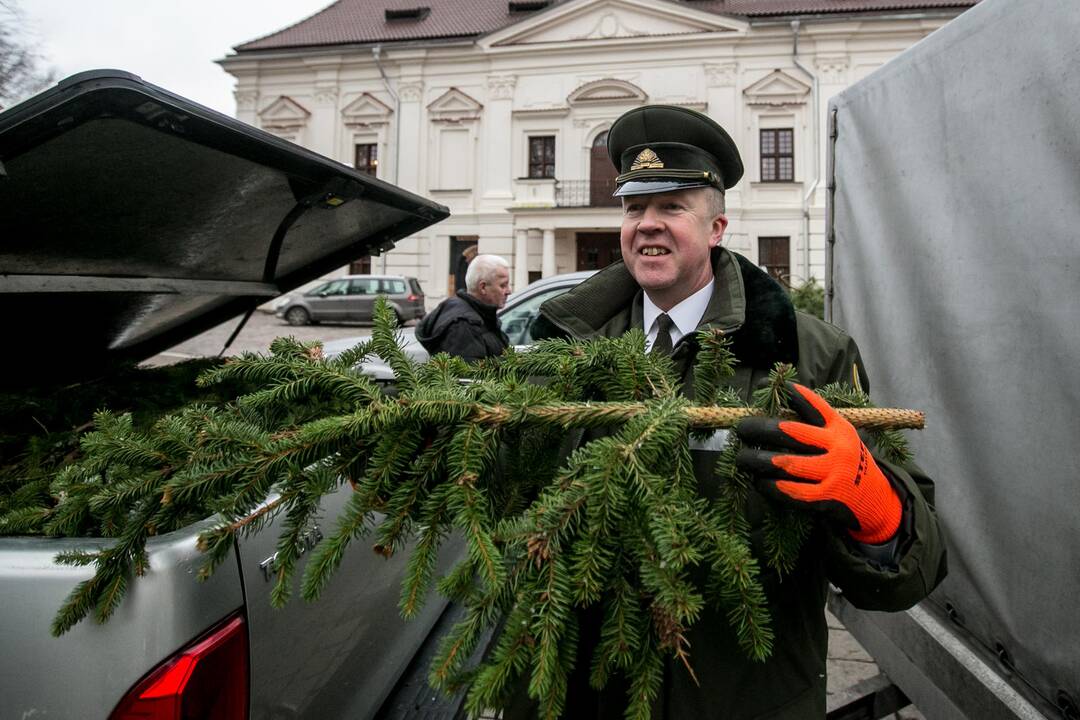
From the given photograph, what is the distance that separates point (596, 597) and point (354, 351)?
2.18 feet

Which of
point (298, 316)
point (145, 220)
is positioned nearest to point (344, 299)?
point (298, 316)

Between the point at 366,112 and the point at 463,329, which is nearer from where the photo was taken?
the point at 463,329

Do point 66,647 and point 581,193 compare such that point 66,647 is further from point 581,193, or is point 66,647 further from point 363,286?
point 581,193

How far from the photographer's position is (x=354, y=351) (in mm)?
1196

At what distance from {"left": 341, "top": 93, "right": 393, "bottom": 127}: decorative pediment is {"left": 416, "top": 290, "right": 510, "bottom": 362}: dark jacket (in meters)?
21.4

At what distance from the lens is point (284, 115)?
23516mm

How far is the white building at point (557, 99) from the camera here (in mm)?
20406

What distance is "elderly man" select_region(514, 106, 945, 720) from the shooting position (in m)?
1.02

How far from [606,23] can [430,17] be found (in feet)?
25.1

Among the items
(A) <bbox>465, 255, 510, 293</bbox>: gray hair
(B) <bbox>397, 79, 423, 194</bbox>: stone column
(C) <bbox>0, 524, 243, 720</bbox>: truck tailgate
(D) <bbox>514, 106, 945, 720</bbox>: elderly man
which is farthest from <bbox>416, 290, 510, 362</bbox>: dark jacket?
(B) <bbox>397, 79, 423, 194</bbox>: stone column

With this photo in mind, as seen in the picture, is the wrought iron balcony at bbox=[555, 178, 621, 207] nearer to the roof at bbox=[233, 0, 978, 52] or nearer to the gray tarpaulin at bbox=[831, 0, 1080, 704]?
the roof at bbox=[233, 0, 978, 52]

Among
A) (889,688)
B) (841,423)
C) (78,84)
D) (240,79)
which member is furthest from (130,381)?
(240,79)

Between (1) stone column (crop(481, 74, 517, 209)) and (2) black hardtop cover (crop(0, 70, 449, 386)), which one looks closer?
(2) black hardtop cover (crop(0, 70, 449, 386))

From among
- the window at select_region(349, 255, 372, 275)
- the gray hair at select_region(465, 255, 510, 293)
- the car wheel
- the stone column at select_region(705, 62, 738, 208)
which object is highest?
the stone column at select_region(705, 62, 738, 208)
